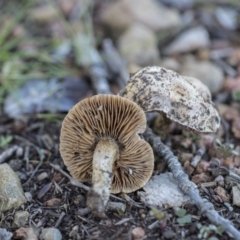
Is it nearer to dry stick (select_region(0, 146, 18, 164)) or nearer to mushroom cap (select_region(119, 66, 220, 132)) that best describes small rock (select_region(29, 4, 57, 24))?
dry stick (select_region(0, 146, 18, 164))

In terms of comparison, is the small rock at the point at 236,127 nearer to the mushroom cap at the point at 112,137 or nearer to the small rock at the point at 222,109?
the small rock at the point at 222,109

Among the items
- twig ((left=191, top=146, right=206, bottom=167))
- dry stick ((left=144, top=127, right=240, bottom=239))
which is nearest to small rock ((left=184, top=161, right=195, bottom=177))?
twig ((left=191, top=146, right=206, bottom=167))

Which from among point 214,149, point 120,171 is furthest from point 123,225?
point 214,149

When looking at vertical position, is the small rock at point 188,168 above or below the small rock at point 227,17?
below

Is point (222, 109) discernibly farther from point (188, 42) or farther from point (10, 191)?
point (10, 191)

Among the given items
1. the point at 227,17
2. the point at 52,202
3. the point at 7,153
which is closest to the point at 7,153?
the point at 7,153

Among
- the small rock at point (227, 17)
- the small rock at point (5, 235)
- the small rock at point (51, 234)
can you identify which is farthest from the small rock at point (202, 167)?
the small rock at point (227, 17)
